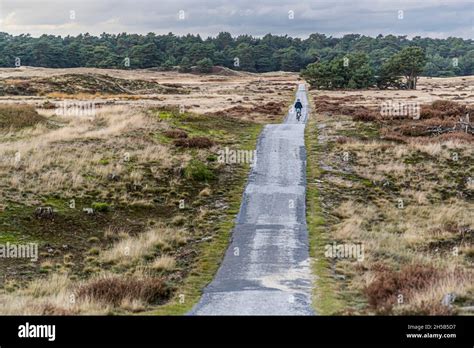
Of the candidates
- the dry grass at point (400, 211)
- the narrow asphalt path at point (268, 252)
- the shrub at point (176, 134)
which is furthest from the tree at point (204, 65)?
the narrow asphalt path at point (268, 252)

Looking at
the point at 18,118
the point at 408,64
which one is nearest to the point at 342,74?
the point at 408,64

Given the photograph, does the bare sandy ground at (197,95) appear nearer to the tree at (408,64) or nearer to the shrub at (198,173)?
the tree at (408,64)

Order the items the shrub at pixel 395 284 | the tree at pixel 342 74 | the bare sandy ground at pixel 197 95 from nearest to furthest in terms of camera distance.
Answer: the shrub at pixel 395 284, the bare sandy ground at pixel 197 95, the tree at pixel 342 74

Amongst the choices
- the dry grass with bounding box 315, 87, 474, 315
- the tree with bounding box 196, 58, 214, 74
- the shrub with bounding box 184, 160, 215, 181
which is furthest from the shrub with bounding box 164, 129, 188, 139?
the tree with bounding box 196, 58, 214, 74

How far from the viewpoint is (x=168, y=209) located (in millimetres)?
22219

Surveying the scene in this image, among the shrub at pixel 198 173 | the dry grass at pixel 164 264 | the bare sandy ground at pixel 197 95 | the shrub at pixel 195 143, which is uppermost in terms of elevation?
the bare sandy ground at pixel 197 95

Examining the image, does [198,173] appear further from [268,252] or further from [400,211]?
[268,252]

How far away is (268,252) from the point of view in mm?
16688

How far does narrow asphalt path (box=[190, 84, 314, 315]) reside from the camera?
1211 centimetres

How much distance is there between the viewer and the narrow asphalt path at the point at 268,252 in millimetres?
12109

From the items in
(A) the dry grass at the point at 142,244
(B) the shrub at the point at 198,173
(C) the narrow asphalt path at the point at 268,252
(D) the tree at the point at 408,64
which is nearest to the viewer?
(C) the narrow asphalt path at the point at 268,252

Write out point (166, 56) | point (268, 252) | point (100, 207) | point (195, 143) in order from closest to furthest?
point (268, 252), point (100, 207), point (195, 143), point (166, 56)
